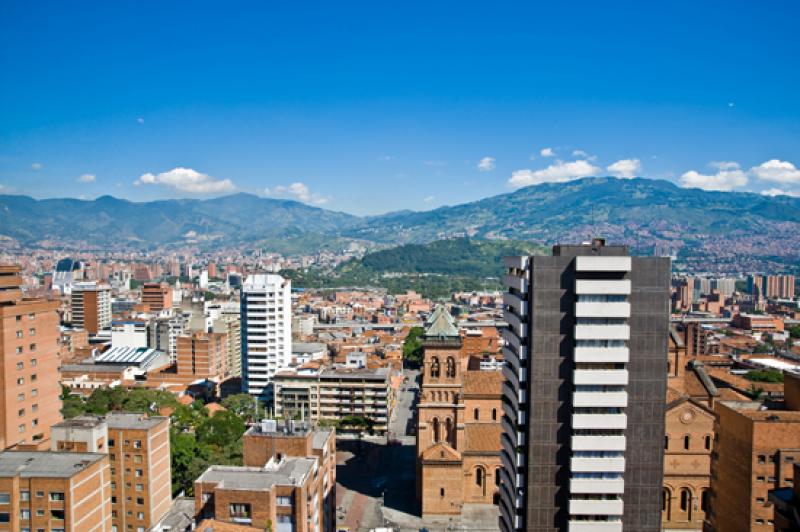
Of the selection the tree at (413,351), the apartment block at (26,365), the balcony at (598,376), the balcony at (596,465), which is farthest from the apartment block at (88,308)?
the balcony at (598,376)

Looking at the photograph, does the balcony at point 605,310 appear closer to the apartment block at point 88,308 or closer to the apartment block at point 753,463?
the apartment block at point 753,463

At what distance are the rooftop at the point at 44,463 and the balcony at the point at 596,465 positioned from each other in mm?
22886

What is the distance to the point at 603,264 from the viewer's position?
27.0 m

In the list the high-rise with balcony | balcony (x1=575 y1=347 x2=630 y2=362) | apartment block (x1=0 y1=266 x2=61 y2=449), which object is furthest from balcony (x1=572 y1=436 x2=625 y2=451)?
the high-rise with balcony

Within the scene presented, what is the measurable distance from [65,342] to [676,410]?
305ft

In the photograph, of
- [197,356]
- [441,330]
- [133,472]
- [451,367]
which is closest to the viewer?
[133,472]

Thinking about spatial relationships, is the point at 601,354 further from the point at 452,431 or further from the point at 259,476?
the point at 452,431

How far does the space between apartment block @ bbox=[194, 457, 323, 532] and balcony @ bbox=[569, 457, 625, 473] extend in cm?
1220

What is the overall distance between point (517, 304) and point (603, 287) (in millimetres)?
3964

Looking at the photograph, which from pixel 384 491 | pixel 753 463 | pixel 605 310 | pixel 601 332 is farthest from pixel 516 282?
pixel 384 491

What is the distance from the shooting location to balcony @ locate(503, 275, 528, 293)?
92.7ft

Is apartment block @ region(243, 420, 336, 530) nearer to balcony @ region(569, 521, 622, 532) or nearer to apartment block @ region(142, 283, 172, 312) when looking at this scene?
balcony @ region(569, 521, 622, 532)

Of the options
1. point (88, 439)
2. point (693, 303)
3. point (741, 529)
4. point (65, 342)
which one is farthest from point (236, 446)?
point (693, 303)

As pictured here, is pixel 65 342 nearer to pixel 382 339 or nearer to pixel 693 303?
pixel 382 339
